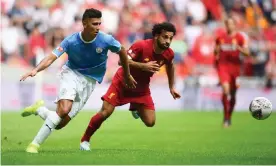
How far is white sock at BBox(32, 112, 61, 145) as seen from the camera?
11289mm

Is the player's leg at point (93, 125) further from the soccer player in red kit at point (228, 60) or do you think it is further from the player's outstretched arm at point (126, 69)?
the soccer player in red kit at point (228, 60)

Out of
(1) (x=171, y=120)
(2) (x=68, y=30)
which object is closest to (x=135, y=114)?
(1) (x=171, y=120)

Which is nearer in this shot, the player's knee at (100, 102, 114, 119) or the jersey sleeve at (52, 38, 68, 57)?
the jersey sleeve at (52, 38, 68, 57)

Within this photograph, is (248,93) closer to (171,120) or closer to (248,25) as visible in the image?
(248,25)

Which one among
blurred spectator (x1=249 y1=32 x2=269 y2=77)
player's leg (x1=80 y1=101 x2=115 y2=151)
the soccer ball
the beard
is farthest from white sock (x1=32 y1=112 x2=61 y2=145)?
blurred spectator (x1=249 y1=32 x2=269 y2=77)

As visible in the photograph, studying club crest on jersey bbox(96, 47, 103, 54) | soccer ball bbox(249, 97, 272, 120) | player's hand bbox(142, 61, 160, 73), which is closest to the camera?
club crest on jersey bbox(96, 47, 103, 54)

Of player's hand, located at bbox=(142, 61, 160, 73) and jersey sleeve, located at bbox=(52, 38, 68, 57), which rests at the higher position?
jersey sleeve, located at bbox=(52, 38, 68, 57)

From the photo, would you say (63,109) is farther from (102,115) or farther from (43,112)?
(43,112)

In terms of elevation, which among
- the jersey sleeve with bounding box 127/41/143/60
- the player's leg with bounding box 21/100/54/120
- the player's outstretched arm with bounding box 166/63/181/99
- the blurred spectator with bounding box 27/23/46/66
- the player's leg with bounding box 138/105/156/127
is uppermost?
the jersey sleeve with bounding box 127/41/143/60

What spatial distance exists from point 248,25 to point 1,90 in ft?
30.9

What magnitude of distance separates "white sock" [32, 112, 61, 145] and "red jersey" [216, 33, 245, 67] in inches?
355

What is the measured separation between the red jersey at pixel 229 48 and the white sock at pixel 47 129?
902cm

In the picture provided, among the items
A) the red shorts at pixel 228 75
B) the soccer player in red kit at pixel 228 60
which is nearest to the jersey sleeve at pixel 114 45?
the soccer player in red kit at pixel 228 60

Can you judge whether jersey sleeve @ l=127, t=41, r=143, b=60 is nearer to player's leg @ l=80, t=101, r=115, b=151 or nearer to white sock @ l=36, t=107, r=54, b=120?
player's leg @ l=80, t=101, r=115, b=151
